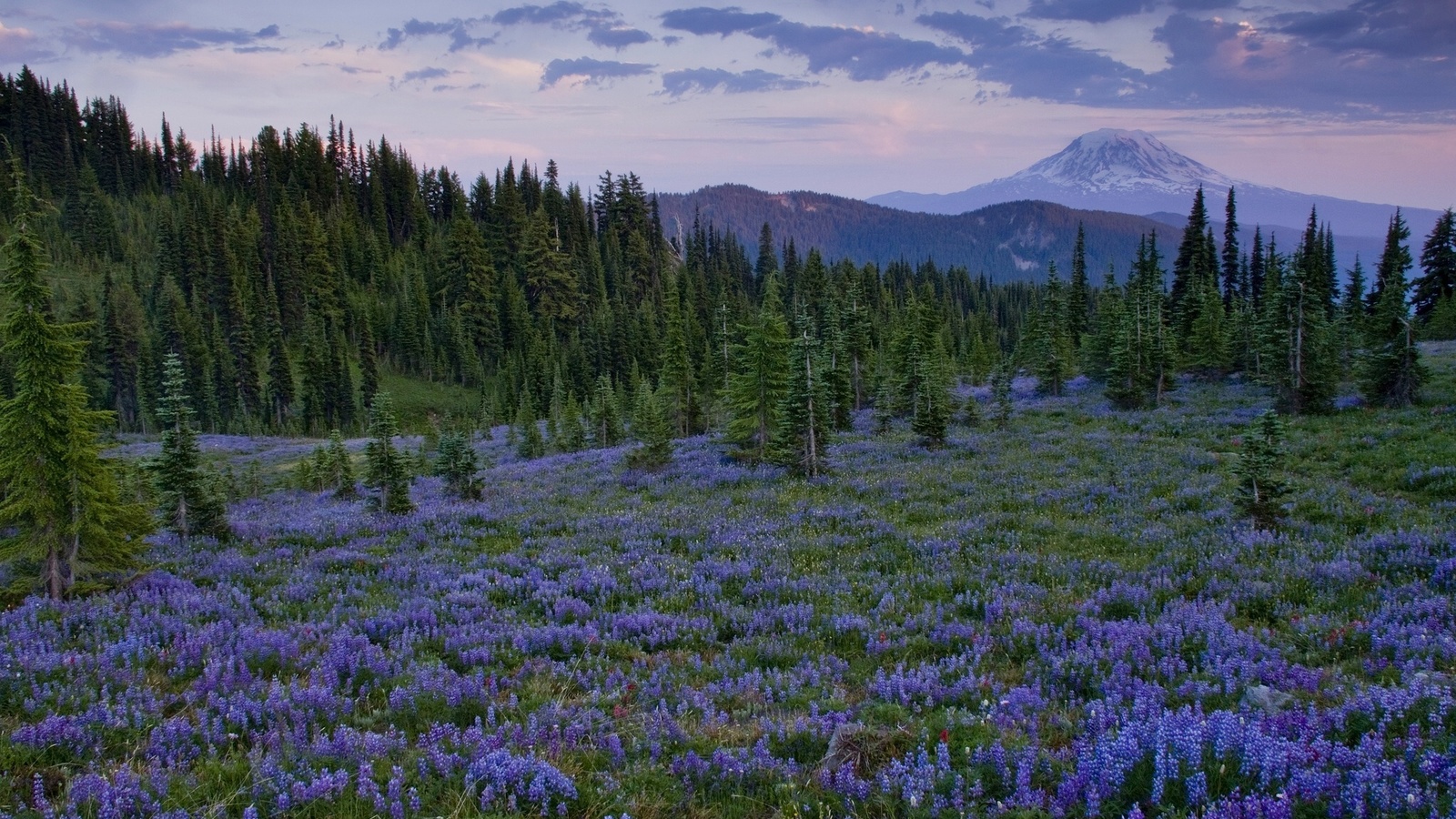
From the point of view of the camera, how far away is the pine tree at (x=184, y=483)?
16.2m

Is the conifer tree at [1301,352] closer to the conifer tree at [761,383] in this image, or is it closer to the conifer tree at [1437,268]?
the conifer tree at [761,383]

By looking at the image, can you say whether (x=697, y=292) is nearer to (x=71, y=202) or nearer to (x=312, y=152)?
(x=312, y=152)

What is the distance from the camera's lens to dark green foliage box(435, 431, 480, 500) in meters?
23.2

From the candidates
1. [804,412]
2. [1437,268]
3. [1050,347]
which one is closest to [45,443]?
[804,412]

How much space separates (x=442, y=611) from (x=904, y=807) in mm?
7447

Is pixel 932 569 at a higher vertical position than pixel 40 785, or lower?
lower

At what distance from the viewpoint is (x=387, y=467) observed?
65.1 feet

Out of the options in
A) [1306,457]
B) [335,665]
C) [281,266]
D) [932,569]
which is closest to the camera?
[335,665]

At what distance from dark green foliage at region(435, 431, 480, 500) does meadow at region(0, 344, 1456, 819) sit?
6093mm

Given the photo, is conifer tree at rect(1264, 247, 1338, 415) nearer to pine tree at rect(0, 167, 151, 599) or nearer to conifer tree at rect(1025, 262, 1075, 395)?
conifer tree at rect(1025, 262, 1075, 395)

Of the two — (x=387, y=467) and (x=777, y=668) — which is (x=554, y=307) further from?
(x=777, y=668)

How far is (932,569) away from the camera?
12109 millimetres

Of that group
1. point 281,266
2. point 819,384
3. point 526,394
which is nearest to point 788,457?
point 819,384

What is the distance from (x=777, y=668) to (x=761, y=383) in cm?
1967
